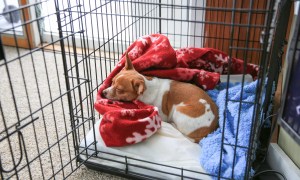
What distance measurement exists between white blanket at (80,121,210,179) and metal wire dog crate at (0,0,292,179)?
22mm

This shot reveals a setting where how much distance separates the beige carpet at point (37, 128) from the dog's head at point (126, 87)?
0.22m

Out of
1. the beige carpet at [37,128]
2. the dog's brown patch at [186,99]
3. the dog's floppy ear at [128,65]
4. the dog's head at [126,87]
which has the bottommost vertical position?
the beige carpet at [37,128]

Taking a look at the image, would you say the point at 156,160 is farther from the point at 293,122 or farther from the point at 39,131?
the point at 39,131

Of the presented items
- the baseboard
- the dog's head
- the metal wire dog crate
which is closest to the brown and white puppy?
the dog's head

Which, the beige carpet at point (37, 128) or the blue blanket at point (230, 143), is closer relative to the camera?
the beige carpet at point (37, 128)

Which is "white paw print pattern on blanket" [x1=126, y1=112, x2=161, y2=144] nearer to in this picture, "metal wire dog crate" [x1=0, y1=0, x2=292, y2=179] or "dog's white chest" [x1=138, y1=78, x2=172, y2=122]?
"metal wire dog crate" [x1=0, y1=0, x2=292, y2=179]

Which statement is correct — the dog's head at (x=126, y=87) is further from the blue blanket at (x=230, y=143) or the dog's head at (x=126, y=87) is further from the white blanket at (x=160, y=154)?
the blue blanket at (x=230, y=143)

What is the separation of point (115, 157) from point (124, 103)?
0.31 meters

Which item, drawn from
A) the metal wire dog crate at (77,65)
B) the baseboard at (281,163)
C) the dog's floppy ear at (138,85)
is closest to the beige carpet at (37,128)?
the metal wire dog crate at (77,65)

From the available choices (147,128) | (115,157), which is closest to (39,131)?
(115,157)

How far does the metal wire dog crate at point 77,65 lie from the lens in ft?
3.88

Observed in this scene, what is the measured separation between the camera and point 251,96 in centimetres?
171

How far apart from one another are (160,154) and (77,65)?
0.54 metres

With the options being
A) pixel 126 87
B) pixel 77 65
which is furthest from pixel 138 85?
pixel 77 65
